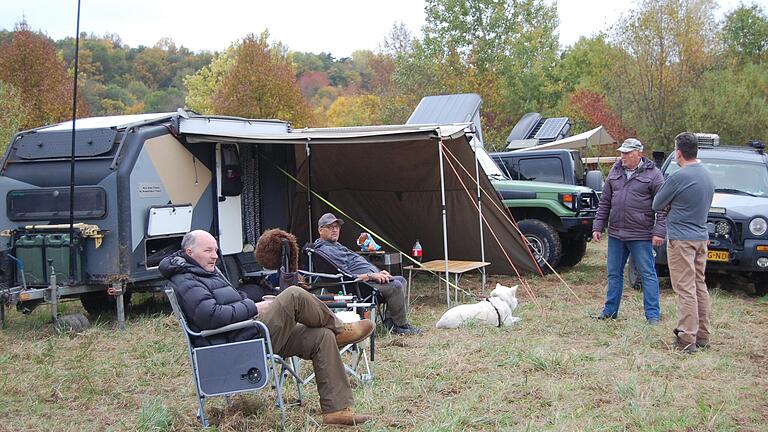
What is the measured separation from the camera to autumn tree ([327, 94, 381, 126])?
31.5 meters

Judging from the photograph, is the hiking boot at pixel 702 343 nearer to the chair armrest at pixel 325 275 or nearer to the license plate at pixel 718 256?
the license plate at pixel 718 256

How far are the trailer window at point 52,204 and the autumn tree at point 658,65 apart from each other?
1667cm

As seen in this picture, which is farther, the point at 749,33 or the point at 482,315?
the point at 749,33

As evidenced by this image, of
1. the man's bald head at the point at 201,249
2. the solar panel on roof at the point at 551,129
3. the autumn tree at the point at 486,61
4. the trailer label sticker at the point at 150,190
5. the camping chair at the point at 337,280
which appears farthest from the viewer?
the autumn tree at the point at 486,61

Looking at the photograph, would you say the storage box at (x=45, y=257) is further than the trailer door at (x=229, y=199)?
No

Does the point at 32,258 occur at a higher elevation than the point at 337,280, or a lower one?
higher

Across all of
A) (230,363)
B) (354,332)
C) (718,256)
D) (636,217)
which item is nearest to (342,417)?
(354,332)

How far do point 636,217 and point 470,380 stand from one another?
97.3 inches

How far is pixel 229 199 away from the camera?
28.7 feet

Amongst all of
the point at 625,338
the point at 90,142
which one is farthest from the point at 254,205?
the point at 625,338

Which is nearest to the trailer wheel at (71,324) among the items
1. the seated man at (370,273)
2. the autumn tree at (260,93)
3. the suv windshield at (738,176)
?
the seated man at (370,273)

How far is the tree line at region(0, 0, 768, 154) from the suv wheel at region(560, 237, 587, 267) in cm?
984

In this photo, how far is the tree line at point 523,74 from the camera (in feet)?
67.6

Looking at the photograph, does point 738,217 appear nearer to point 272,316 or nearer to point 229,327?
point 272,316
